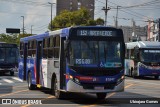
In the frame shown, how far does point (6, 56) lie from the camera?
44.5 metres

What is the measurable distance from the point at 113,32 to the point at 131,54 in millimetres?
24329

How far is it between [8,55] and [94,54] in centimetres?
2670

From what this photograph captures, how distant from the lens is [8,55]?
4450cm

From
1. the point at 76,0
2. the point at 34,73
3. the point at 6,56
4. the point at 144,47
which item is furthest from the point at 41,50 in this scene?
the point at 76,0

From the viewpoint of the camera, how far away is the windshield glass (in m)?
44.3

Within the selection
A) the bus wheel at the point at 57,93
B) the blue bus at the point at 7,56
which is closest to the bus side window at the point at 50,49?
the bus wheel at the point at 57,93

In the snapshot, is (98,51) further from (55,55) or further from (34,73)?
(34,73)

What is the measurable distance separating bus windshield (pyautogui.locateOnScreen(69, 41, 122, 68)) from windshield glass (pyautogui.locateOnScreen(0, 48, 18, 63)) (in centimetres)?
2638

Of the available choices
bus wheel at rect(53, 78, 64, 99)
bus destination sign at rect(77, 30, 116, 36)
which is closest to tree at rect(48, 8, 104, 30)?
bus wheel at rect(53, 78, 64, 99)

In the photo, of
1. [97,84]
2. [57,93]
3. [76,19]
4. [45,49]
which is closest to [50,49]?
[45,49]

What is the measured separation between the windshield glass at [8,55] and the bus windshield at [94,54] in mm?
26379

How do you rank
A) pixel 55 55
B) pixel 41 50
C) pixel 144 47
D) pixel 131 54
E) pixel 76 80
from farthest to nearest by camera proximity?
pixel 131 54
pixel 144 47
pixel 41 50
pixel 55 55
pixel 76 80

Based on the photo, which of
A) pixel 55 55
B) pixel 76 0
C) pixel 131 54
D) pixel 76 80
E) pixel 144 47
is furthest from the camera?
pixel 76 0

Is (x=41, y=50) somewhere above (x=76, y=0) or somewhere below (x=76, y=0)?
below
